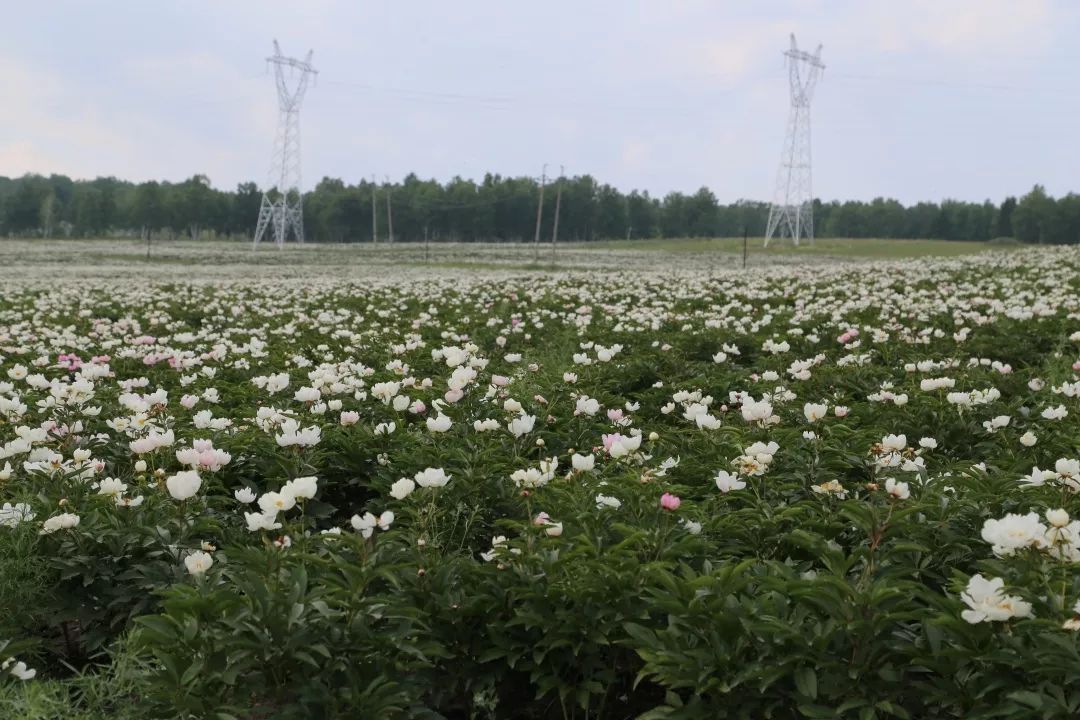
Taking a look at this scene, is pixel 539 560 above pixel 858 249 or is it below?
below

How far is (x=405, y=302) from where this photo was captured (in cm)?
1502

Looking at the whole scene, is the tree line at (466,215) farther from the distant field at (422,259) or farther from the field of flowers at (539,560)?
the field of flowers at (539,560)

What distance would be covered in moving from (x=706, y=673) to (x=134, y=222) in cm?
12924

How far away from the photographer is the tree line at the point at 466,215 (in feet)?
372

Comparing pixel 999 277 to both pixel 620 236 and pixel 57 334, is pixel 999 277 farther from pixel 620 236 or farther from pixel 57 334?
pixel 620 236

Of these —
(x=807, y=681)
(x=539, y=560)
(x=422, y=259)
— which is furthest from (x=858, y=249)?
(x=807, y=681)

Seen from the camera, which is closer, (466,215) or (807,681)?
(807,681)

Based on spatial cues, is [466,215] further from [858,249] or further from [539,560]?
[539,560]

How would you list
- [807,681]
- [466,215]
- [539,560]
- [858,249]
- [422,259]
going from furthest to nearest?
[466,215]
[858,249]
[422,259]
[539,560]
[807,681]

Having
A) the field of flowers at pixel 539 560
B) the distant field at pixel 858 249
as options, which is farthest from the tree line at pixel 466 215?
the field of flowers at pixel 539 560

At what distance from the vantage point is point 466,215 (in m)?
117

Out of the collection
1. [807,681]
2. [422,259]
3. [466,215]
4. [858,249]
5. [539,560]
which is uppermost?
[466,215]

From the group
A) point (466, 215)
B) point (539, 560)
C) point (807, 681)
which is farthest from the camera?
point (466, 215)

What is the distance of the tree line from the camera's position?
372 feet
